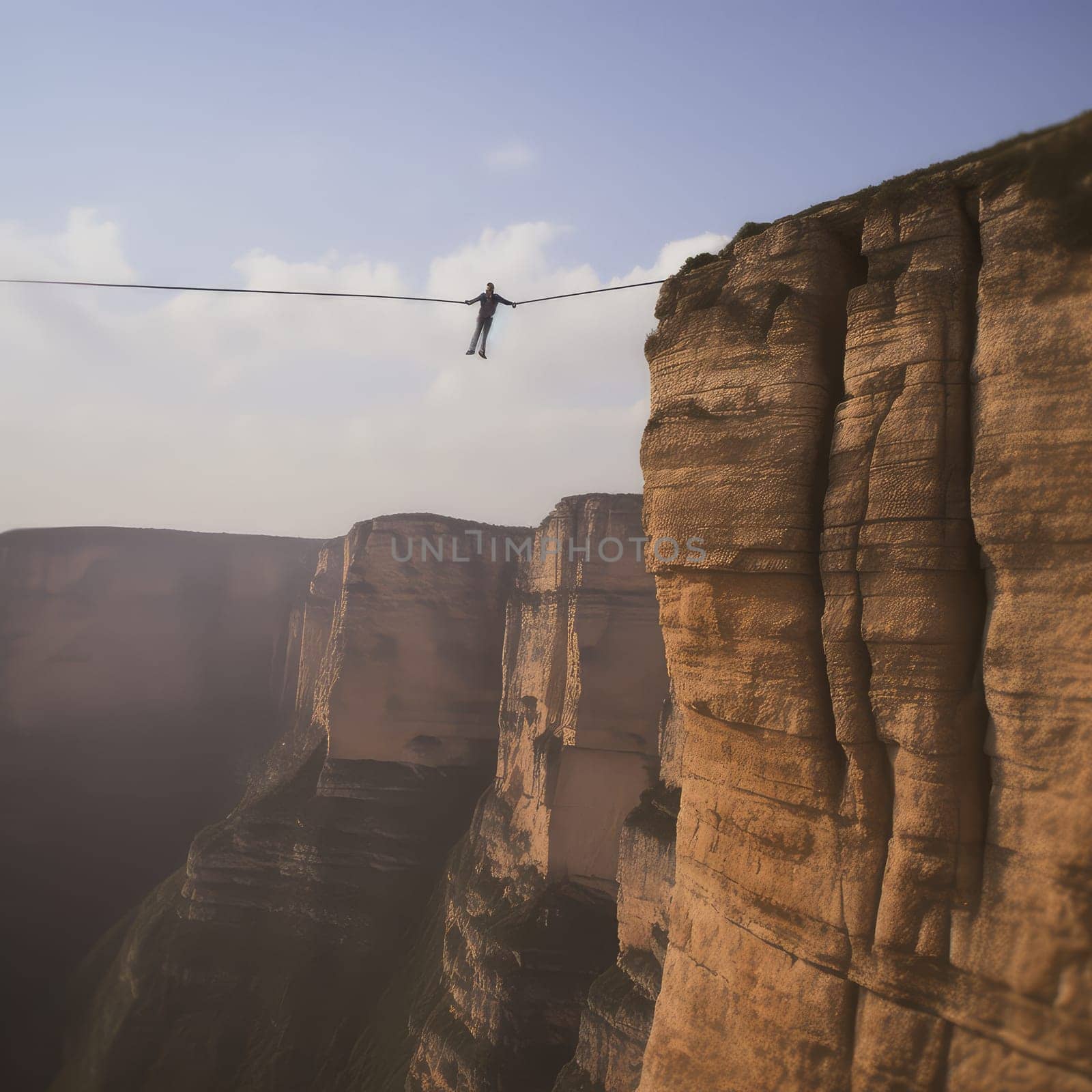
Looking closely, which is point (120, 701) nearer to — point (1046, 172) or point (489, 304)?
point (489, 304)

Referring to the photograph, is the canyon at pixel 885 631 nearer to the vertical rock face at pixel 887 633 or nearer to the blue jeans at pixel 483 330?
the vertical rock face at pixel 887 633

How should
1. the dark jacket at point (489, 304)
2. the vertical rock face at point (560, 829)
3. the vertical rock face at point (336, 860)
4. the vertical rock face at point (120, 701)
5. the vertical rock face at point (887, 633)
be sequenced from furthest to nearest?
1. the vertical rock face at point (120, 701)
2. the vertical rock face at point (336, 860)
3. the vertical rock face at point (560, 829)
4. the dark jacket at point (489, 304)
5. the vertical rock face at point (887, 633)

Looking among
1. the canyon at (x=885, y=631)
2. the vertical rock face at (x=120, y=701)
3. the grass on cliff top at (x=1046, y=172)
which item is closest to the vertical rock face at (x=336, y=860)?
the vertical rock face at (x=120, y=701)

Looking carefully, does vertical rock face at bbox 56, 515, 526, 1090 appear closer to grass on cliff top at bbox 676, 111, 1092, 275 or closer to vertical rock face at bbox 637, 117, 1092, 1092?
vertical rock face at bbox 637, 117, 1092, 1092

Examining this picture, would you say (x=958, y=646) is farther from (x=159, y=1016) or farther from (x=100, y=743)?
(x=100, y=743)

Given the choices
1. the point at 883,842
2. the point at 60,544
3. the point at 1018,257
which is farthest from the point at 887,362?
the point at 60,544

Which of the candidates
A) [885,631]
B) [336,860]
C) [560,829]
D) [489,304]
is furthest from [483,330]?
[336,860]
